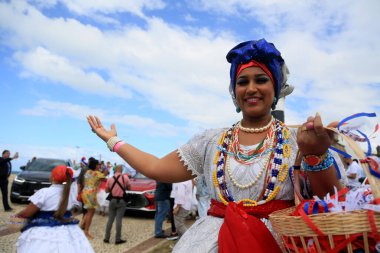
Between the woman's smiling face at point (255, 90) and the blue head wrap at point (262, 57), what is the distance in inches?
2.1

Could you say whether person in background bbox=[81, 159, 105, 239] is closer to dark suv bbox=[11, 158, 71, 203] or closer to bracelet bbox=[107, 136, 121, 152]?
dark suv bbox=[11, 158, 71, 203]

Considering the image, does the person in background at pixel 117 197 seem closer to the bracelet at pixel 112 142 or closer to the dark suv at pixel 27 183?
the dark suv at pixel 27 183

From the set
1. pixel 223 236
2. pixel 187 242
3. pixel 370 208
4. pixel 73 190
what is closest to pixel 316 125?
pixel 370 208

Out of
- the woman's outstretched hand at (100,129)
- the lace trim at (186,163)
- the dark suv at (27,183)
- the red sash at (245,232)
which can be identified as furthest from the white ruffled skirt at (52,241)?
the dark suv at (27,183)

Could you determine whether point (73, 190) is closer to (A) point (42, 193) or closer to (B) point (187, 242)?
(A) point (42, 193)

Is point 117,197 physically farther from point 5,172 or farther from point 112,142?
point 112,142

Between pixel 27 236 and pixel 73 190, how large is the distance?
3.11 feet

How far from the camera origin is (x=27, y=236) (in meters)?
4.37

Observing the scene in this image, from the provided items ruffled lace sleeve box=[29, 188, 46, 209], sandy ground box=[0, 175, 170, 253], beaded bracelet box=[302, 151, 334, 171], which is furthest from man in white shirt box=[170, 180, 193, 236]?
beaded bracelet box=[302, 151, 334, 171]

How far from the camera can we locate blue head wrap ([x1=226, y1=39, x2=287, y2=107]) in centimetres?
189

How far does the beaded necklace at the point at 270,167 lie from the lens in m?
1.68

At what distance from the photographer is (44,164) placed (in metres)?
12.8

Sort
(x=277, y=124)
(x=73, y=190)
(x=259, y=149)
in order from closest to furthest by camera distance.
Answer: (x=259, y=149)
(x=277, y=124)
(x=73, y=190)

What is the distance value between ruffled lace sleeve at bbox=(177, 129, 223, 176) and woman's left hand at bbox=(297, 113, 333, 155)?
681mm
